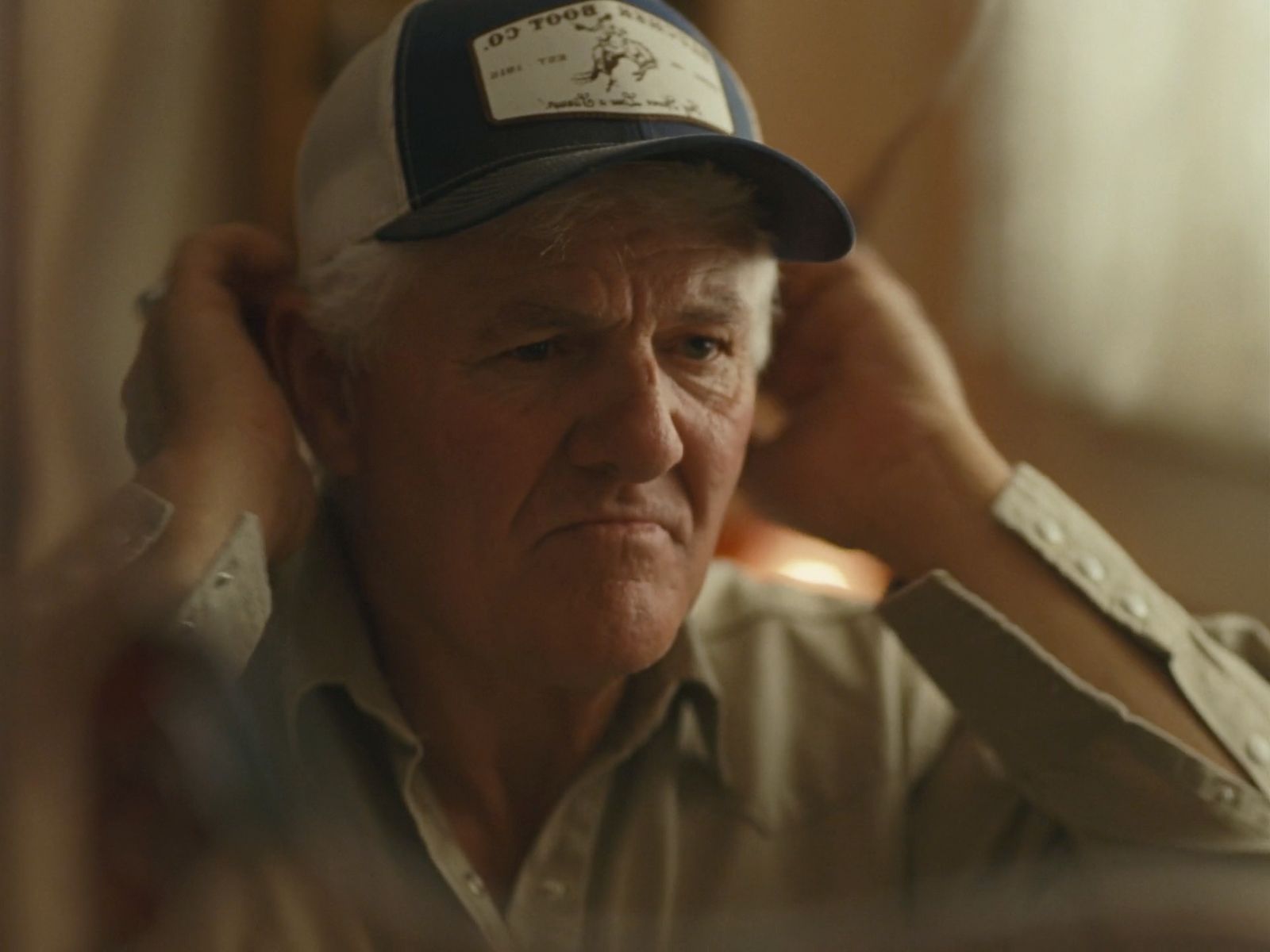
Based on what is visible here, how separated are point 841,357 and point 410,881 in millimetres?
436

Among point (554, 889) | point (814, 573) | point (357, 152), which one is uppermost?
point (357, 152)

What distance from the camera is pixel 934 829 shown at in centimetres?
83

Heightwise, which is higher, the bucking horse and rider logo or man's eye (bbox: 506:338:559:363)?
the bucking horse and rider logo

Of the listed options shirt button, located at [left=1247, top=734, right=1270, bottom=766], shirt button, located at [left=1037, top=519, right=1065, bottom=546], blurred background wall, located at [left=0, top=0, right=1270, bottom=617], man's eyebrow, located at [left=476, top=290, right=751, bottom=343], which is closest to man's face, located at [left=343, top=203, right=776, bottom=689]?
man's eyebrow, located at [left=476, top=290, right=751, bottom=343]

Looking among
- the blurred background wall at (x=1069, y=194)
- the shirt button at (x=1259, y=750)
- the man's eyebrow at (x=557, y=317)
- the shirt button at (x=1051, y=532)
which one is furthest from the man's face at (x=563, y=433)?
the shirt button at (x=1259, y=750)

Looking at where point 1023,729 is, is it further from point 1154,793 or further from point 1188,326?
point 1188,326

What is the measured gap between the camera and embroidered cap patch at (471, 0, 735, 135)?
0.67m

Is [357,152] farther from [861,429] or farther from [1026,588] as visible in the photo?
[1026,588]

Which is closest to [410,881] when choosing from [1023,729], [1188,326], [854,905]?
[854,905]

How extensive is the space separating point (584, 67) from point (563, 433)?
19cm

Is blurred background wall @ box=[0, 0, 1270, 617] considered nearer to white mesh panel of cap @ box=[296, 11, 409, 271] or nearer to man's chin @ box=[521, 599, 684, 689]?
white mesh panel of cap @ box=[296, 11, 409, 271]

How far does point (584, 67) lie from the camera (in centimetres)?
67

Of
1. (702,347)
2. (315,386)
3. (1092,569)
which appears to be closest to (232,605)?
(315,386)

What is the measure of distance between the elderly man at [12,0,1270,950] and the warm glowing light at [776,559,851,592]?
0.09 feet
